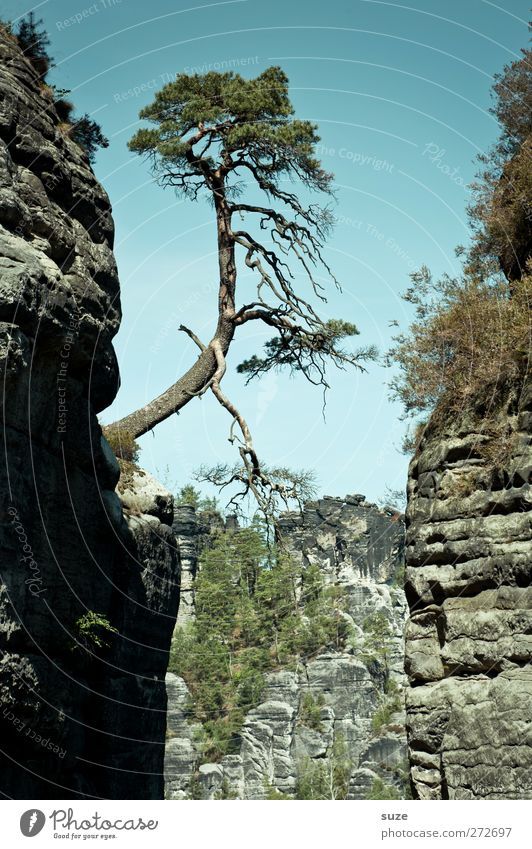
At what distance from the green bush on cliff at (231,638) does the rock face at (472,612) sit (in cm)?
5871

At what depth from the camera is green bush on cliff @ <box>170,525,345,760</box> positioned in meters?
74.6

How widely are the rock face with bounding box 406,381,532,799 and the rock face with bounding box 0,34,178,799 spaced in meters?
5.51

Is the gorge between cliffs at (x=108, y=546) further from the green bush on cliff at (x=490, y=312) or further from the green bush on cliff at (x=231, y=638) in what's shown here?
the green bush on cliff at (x=231, y=638)

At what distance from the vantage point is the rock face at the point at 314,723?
77.6 meters

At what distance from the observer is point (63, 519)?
15.7m

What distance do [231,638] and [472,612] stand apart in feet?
230

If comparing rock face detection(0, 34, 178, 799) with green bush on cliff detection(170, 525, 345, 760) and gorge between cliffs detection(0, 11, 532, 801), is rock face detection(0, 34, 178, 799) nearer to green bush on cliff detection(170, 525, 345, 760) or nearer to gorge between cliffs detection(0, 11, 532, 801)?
gorge between cliffs detection(0, 11, 532, 801)

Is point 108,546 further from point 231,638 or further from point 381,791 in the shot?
point 381,791

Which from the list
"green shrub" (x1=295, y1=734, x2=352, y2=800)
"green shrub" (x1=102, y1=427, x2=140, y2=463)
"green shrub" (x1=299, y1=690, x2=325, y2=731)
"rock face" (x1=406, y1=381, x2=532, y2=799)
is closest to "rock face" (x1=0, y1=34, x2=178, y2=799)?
"green shrub" (x1=102, y1=427, x2=140, y2=463)

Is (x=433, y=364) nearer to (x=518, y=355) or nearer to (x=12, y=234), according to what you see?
(x=518, y=355)

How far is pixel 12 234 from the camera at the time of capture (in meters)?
14.8

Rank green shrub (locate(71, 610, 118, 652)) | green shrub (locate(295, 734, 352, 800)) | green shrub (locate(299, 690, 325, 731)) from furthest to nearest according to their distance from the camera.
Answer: green shrub (locate(299, 690, 325, 731)) → green shrub (locate(295, 734, 352, 800)) → green shrub (locate(71, 610, 118, 652))

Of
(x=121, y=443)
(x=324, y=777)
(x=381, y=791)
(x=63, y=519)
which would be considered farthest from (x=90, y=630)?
(x=324, y=777)

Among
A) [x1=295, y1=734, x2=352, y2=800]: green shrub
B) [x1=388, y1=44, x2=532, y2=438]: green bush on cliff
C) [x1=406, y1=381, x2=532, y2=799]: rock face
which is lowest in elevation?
[x1=406, y1=381, x2=532, y2=799]: rock face
